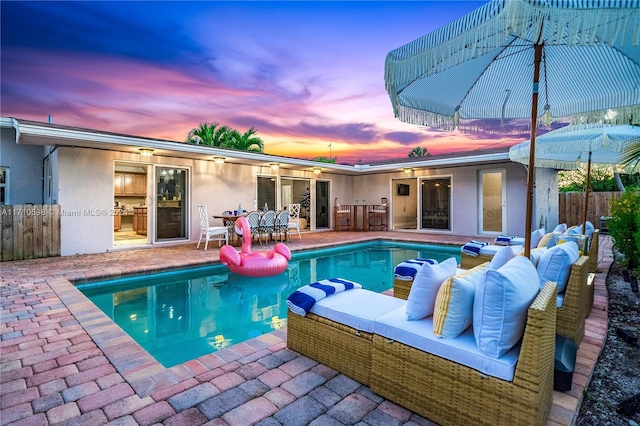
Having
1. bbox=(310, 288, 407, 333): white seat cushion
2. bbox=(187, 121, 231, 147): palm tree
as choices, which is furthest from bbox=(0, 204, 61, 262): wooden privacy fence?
bbox=(187, 121, 231, 147): palm tree

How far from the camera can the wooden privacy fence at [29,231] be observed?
6.37 m

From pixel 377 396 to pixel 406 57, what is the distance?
7.56 feet

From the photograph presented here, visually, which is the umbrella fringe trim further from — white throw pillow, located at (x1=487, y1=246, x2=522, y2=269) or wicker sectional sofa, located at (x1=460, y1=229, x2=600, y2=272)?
wicker sectional sofa, located at (x1=460, y1=229, x2=600, y2=272)

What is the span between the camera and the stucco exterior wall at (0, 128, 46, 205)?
8.87m

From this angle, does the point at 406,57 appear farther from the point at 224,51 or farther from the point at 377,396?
the point at 224,51

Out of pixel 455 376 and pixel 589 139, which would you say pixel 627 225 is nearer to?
pixel 589 139

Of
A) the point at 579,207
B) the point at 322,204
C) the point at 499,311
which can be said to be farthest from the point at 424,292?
the point at 579,207

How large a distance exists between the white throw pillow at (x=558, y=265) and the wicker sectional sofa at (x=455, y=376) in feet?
2.89

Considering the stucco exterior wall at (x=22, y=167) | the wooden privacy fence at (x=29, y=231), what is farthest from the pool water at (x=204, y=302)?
the stucco exterior wall at (x=22, y=167)

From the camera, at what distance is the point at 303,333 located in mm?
2520

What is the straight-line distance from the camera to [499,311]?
1.63 meters

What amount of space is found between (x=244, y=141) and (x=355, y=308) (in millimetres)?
15347

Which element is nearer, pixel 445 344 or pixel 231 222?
pixel 445 344

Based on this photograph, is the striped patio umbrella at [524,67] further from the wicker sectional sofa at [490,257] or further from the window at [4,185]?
the window at [4,185]
